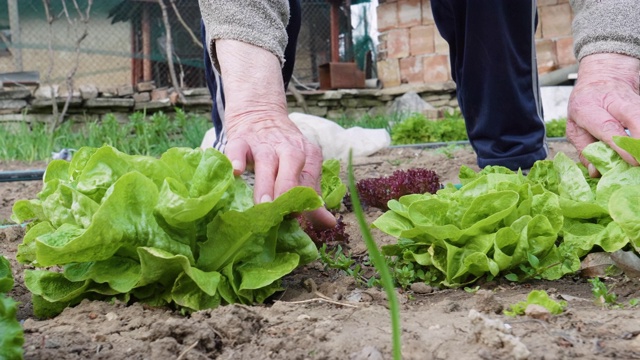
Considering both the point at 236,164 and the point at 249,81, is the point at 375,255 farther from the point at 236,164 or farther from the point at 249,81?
the point at 249,81

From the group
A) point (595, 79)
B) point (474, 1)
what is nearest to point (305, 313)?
point (595, 79)

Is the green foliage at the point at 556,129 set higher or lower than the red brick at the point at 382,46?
lower

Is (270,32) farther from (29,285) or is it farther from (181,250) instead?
(29,285)

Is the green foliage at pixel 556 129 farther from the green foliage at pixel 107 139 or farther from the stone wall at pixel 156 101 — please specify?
the green foliage at pixel 107 139

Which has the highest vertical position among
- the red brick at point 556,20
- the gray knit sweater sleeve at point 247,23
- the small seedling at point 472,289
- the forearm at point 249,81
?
the red brick at point 556,20

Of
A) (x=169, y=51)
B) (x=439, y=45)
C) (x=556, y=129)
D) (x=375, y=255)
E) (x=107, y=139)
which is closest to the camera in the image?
(x=375, y=255)

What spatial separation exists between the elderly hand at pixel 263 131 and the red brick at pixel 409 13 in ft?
26.0

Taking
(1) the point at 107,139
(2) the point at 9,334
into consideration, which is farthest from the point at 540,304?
(1) the point at 107,139

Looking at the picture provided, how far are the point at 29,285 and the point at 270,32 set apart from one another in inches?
41.2

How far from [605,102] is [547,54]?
7591 millimetres

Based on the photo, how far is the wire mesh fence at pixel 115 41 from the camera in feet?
29.1

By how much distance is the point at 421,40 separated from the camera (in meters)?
9.62

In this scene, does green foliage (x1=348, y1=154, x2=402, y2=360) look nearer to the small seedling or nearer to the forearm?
the small seedling

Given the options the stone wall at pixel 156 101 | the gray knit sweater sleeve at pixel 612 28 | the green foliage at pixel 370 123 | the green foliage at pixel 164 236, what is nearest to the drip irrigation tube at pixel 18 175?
the green foliage at pixel 164 236
